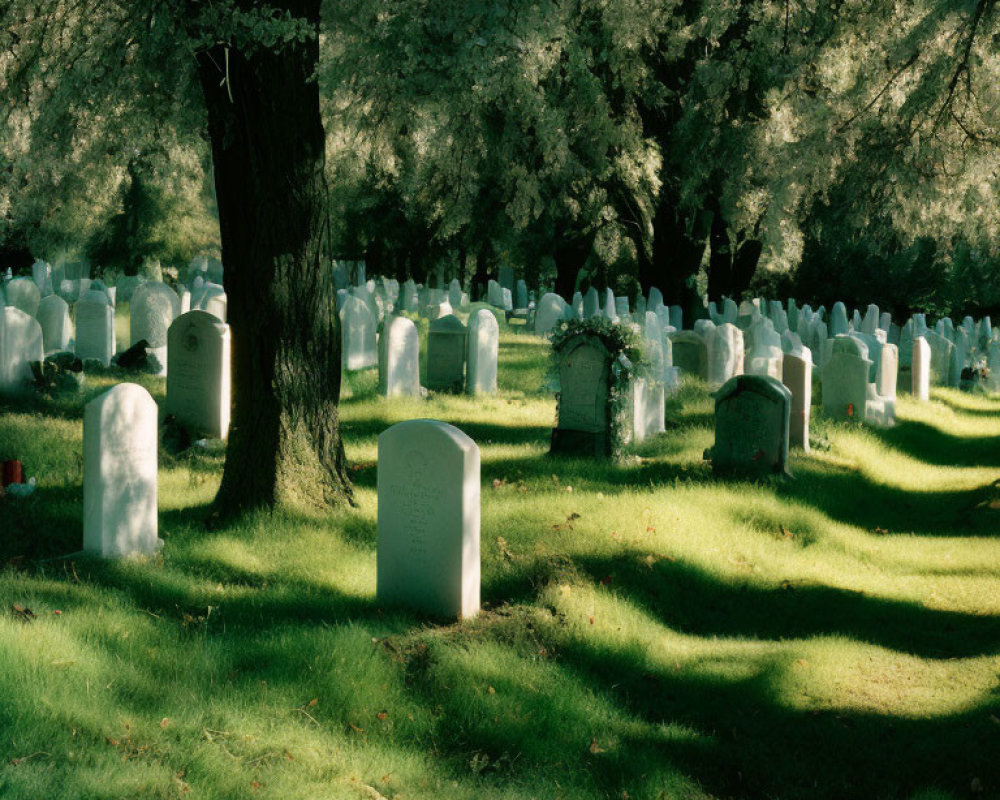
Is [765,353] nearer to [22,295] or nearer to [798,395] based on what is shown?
[798,395]

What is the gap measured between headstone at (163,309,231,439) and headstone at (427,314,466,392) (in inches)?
161

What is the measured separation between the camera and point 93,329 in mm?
14602

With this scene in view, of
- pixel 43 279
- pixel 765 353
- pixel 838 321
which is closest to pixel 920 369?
pixel 765 353

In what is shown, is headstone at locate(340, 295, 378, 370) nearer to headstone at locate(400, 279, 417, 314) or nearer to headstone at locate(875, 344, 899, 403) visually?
headstone at locate(875, 344, 899, 403)

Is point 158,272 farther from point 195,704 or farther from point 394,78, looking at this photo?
point 195,704

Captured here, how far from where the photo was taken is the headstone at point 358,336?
15.8m

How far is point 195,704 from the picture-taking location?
4.90m

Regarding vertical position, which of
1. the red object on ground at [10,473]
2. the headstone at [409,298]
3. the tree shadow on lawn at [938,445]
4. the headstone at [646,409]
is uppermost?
the headstone at [409,298]

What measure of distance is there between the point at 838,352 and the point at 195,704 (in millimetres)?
11852

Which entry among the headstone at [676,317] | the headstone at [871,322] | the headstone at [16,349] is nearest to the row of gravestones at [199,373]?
the headstone at [16,349]

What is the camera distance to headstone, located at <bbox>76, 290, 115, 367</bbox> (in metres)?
14.6

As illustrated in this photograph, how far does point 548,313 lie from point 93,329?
389 inches

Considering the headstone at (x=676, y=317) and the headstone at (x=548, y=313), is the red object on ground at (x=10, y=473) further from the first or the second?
the headstone at (x=676, y=317)

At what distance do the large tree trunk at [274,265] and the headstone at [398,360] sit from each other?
5.34 metres
